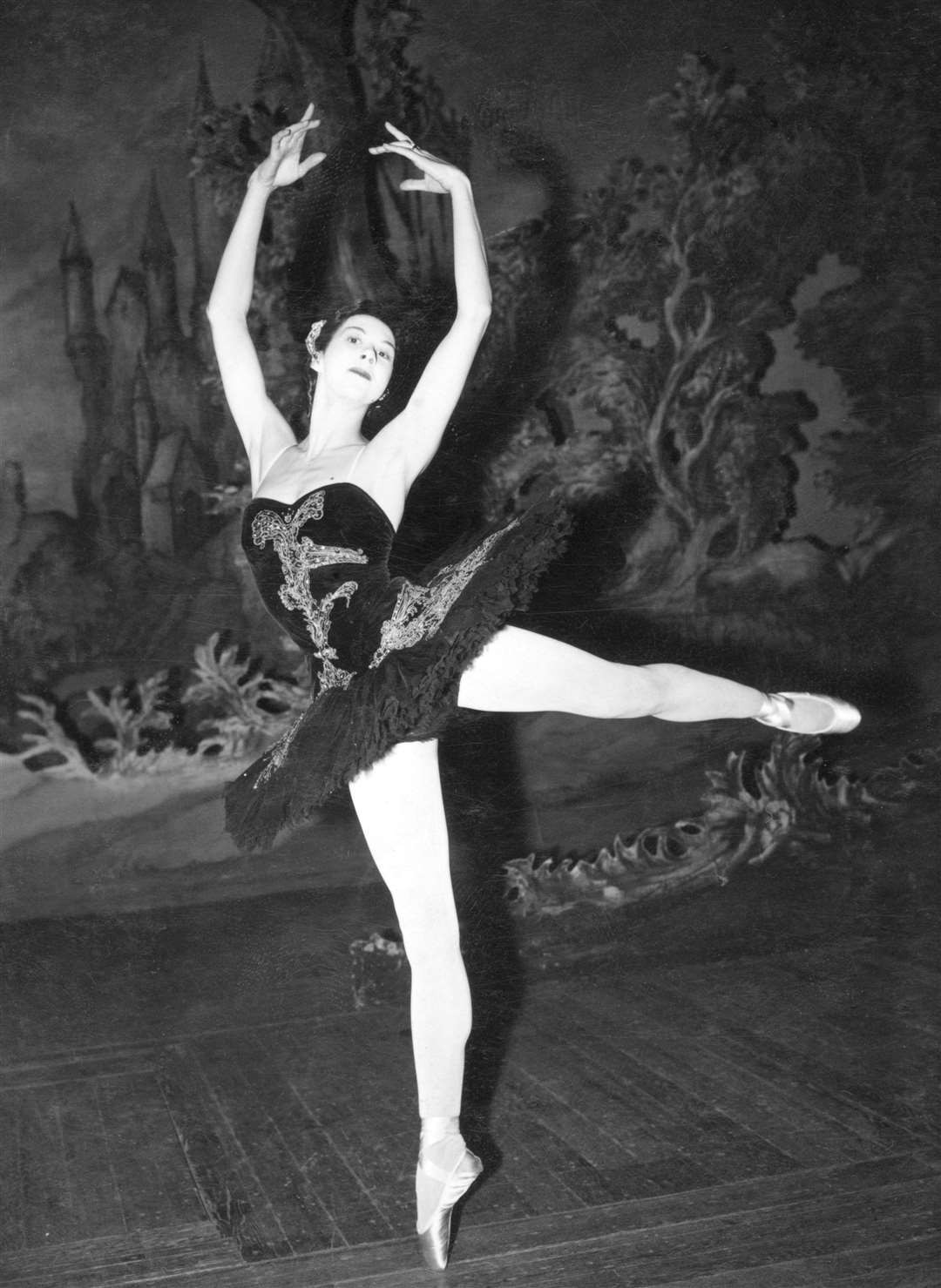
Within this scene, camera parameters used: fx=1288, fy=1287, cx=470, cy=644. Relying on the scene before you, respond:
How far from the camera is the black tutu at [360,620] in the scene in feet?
8.75

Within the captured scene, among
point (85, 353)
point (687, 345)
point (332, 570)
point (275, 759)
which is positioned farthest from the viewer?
point (687, 345)

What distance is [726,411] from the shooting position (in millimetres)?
4633

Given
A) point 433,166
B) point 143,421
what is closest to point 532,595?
point 433,166

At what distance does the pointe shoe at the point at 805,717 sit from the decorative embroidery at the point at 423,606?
76 centimetres

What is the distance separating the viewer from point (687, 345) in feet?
15.0

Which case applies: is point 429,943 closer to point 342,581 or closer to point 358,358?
point 342,581

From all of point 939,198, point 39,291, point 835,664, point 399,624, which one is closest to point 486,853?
point 835,664

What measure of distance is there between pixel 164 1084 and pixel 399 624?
190cm

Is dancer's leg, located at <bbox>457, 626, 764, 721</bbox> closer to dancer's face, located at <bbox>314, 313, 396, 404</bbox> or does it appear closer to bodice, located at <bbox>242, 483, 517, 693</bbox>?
bodice, located at <bbox>242, 483, 517, 693</bbox>

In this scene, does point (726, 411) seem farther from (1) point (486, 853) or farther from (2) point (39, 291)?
(2) point (39, 291)

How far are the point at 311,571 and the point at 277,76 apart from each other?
2.04m

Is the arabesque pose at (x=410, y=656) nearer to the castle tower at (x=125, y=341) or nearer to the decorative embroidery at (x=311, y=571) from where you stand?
the decorative embroidery at (x=311, y=571)

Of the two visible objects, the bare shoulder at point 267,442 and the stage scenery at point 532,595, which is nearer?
the bare shoulder at point 267,442

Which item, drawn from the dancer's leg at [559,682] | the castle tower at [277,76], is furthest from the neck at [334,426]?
the castle tower at [277,76]
